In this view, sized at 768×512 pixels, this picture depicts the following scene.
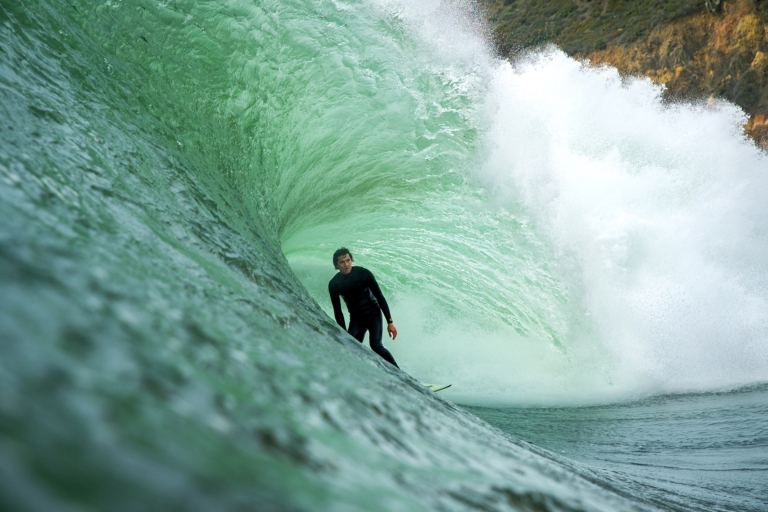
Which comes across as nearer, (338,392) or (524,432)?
(338,392)

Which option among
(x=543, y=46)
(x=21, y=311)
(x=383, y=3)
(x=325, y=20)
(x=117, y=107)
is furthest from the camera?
(x=543, y=46)

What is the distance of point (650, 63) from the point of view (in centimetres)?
2264

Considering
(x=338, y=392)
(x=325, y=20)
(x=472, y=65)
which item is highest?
(x=472, y=65)

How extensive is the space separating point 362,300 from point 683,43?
22.7m

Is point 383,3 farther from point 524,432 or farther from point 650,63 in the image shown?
point 650,63

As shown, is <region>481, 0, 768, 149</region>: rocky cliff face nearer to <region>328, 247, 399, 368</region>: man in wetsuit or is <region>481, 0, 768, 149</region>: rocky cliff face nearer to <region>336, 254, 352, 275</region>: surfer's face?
<region>328, 247, 399, 368</region>: man in wetsuit

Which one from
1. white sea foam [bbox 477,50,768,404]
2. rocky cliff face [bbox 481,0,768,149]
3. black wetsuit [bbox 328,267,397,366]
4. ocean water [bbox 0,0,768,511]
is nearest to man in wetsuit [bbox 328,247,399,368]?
black wetsuit [bbox 328,267,397,366]

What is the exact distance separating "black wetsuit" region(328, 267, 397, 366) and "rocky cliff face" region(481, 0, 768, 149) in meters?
19.2

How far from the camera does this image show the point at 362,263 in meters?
7.34

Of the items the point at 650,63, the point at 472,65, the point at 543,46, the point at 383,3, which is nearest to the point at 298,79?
the point at 383,3

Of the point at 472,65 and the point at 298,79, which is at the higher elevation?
the point at 472,65

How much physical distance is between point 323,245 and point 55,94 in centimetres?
571

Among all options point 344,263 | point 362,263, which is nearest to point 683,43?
point 362,263

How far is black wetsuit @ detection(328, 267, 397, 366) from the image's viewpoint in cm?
405
